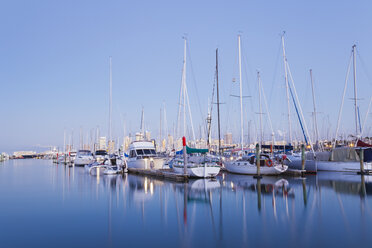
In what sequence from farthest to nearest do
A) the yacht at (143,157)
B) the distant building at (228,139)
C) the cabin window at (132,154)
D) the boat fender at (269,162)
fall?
the distant building at (228,139)
the cabin window at (132,154)
the yacht at (143,157)
the boat fender at (269,162)

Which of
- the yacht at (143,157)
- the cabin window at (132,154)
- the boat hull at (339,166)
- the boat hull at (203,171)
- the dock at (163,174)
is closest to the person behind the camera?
the dock at (163,174)

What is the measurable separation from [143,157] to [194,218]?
2840 cm

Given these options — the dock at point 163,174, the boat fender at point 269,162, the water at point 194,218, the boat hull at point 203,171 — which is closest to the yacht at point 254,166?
the boat fender at point 269,162

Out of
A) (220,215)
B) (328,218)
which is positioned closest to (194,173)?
(220,215)

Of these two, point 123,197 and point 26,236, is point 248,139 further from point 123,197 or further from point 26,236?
point 26,236

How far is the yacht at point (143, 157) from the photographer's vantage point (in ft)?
140

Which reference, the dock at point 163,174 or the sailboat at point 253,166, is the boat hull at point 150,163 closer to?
the dock at point 163,174

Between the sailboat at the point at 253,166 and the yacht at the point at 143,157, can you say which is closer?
the sailboat at the point at 253,166

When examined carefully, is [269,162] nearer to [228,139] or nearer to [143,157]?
[143,157]

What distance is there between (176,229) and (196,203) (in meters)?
5.95

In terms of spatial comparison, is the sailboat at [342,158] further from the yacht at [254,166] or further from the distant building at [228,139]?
the distant building at [228,139]

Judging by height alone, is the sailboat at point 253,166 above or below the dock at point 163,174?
above

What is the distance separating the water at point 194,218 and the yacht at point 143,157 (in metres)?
17.1

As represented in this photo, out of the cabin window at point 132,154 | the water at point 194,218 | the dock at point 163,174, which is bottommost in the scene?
the water at point 194,218
